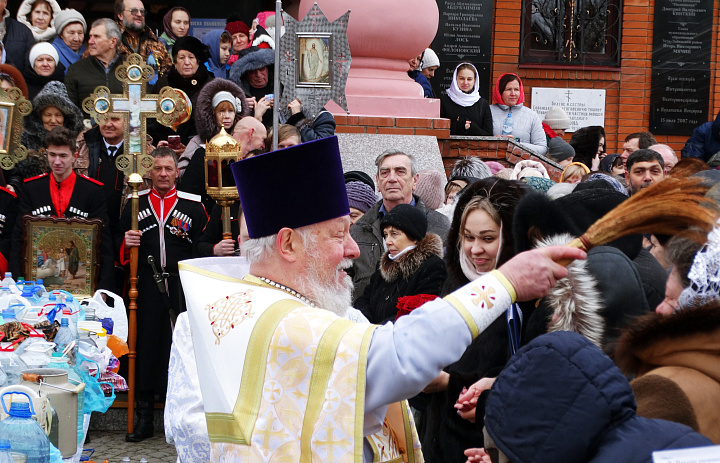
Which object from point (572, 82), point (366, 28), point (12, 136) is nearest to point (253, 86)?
point (366, 28)

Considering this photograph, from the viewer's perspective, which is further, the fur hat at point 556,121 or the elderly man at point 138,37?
the fur hat at point 556,121

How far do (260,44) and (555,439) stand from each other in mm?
7854

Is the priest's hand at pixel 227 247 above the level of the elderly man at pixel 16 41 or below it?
below

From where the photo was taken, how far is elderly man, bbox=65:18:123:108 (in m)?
8.21

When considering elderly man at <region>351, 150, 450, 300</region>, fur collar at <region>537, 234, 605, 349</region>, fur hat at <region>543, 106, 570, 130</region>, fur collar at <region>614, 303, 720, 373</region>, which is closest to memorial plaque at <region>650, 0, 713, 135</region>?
fur hat at <region>543, 106, 570, 130</region>

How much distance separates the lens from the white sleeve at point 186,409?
2.85 m

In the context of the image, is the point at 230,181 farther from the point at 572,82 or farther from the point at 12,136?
the point at 572,82

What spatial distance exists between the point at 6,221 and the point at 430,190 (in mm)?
3211

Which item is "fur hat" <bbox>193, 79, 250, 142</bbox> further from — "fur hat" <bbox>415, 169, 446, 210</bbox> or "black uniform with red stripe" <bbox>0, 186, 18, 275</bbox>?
"fur hat" <bbox>415, 169, 446, 210</bbox>

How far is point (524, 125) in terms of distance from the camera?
397 inches

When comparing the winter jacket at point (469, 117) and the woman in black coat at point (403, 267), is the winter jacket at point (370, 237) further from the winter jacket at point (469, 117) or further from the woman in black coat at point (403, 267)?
the winter jacket at point (469, 117)

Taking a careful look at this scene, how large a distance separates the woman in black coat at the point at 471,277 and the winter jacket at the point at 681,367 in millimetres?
1211

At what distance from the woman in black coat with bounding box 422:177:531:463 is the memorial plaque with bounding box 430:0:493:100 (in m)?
9.63

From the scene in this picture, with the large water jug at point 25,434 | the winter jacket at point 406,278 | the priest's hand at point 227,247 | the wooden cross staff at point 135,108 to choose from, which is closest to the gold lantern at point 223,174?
the priest's hand at point 227,247
